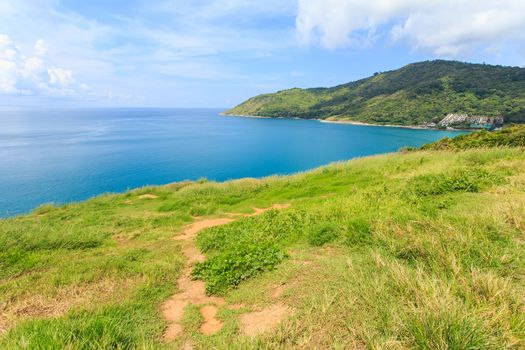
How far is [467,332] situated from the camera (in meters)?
2.34

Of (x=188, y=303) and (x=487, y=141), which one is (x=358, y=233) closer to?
(x=188, y=303)

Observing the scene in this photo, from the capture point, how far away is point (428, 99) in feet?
426

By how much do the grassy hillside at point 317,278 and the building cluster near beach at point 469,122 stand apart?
103 meters

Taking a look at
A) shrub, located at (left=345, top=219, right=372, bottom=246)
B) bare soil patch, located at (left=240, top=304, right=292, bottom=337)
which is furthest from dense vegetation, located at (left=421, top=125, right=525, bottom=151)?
bare soil patch, located at (left=240, top=304, right=292, bottom=337)

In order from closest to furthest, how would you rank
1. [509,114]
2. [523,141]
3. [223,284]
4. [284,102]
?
[223,284]
[523,141]
[509,114]
[284,102]

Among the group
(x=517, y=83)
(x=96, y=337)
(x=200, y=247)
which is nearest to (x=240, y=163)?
(x=200, y=247)

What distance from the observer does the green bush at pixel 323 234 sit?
5.80m

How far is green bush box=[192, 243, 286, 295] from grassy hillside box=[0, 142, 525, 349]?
3cm

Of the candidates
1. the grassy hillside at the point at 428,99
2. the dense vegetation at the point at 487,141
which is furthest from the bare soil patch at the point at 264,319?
the grassy hillside at the point at 428,99

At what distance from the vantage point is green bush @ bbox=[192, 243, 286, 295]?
15.8 feet

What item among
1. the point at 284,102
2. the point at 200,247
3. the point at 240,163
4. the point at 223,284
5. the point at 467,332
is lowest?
the point at 240,163

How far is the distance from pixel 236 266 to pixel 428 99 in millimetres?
153740

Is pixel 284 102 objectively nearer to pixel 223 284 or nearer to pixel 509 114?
pixel 509 114

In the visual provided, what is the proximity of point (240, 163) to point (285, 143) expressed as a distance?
2838 cm
